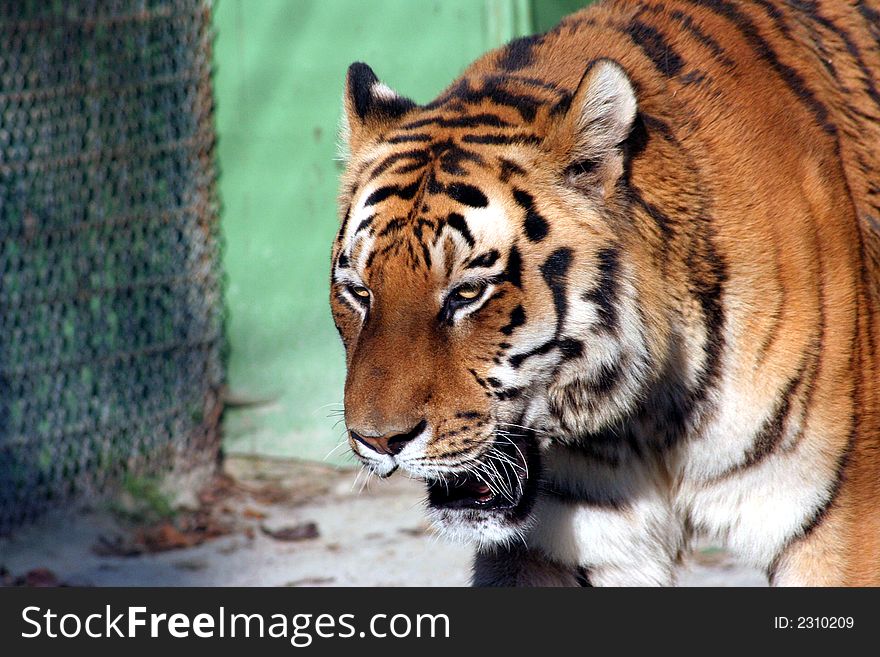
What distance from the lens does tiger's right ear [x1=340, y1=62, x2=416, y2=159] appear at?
2465 millimetres

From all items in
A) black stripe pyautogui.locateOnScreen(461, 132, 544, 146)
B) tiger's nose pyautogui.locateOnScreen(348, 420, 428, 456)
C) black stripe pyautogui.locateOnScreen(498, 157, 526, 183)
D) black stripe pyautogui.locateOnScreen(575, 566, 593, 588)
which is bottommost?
black stripe pyautogui.locateOnScreen(575, 566, 593, 588)

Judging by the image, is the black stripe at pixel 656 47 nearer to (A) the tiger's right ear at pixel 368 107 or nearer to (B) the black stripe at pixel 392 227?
(A) the tiger's right ear at pixel 368 107

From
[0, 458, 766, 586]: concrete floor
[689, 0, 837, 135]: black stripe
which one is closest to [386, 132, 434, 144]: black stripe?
[689, 0, 837, 135]: black stripe

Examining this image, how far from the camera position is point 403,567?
4.07m

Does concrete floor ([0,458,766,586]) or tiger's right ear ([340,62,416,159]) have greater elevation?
tiger's right ear ([340,62,416,159])

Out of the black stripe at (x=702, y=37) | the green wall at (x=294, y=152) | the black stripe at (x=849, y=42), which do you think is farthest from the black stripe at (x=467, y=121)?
the green wall at (x=294, y=152)

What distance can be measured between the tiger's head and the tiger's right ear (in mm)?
168

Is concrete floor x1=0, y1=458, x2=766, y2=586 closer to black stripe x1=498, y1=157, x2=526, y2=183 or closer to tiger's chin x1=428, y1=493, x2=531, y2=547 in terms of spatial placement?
tiger's chin x1=428, y1=493, x2=531, y2=547

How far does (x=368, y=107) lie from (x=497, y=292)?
561mm

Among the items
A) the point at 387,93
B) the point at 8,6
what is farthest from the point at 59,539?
the point at 387,93

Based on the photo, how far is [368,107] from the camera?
2471 mm

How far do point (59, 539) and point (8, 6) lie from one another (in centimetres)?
181

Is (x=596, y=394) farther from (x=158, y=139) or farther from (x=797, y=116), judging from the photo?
(x=158, y=139)
